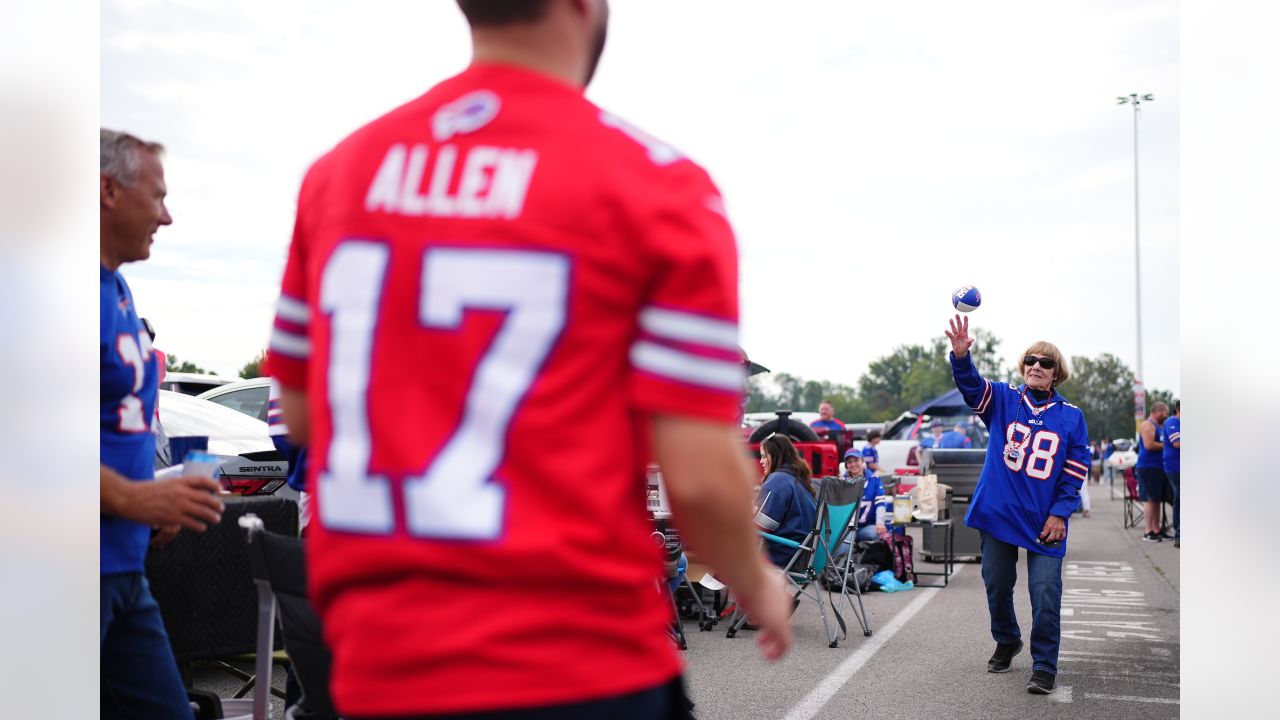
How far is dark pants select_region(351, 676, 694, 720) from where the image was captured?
1.33 m

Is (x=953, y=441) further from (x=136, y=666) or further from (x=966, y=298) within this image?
(x=136, y=666)

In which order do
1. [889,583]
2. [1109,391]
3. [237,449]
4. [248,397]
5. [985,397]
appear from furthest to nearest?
1. [1109,391]
2. [248,397]
3. [889,583]
4. [985,397]
5. [237,449]

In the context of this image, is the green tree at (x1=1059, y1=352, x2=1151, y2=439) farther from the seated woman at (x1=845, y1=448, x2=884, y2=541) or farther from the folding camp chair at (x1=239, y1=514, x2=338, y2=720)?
the folding camp chair at (x1=239, y1=514, x2=338, y2=720)

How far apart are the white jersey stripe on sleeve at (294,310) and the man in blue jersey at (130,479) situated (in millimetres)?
1255

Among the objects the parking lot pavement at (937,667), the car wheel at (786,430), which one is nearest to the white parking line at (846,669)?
the parking lot pavement at (937,667)

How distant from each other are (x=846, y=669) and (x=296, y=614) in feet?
16.4

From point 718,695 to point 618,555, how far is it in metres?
5.65

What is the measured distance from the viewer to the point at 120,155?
2.85 metres

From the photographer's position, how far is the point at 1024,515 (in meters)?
7.18

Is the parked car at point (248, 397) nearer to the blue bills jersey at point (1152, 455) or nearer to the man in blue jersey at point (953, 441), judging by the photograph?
the man in blue jersey at point (953, 441)

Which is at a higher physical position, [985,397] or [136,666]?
[985,397]

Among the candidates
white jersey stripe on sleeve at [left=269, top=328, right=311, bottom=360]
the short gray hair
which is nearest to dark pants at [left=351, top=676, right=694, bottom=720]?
white jersey stripe on sleeve at [left=269, top=328, right=311, bottom=360]

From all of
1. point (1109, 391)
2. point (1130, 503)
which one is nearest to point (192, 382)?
point (1130, 503)
